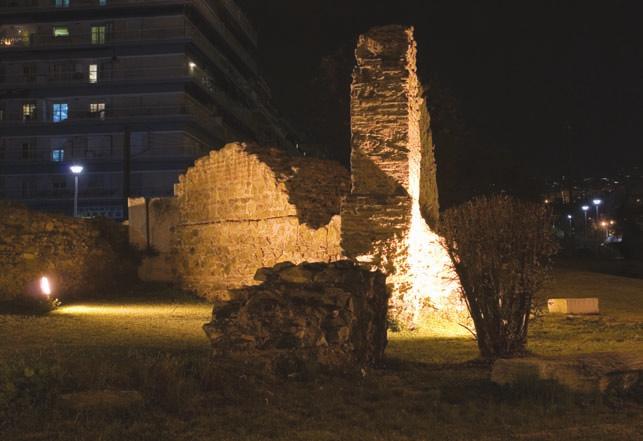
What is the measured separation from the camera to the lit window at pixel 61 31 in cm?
5250

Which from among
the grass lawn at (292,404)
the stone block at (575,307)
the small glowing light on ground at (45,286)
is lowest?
the grass lawn at (292,404)

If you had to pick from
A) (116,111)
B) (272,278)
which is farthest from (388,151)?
(116,111)

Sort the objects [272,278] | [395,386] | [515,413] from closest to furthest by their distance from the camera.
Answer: [515,413], [395,386], [272,278]

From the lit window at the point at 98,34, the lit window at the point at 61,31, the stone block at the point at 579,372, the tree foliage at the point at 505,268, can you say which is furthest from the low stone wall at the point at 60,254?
the lit window at the point at 61,31

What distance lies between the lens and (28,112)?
52.2m

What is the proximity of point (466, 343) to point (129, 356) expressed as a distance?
518 centimetres

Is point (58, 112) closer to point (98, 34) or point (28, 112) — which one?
point (28, 112)

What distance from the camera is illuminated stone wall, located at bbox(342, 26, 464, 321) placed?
1352cm

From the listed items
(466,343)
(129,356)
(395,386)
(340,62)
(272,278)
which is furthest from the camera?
(340,62)

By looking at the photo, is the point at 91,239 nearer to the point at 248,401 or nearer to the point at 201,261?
the point at 201,261

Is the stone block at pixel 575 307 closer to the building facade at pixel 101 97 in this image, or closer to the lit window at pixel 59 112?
the building facade at pixel 101 97

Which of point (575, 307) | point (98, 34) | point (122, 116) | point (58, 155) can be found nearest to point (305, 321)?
point (575, 307)

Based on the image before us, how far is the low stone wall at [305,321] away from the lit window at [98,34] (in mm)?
45659

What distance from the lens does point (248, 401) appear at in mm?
7000
